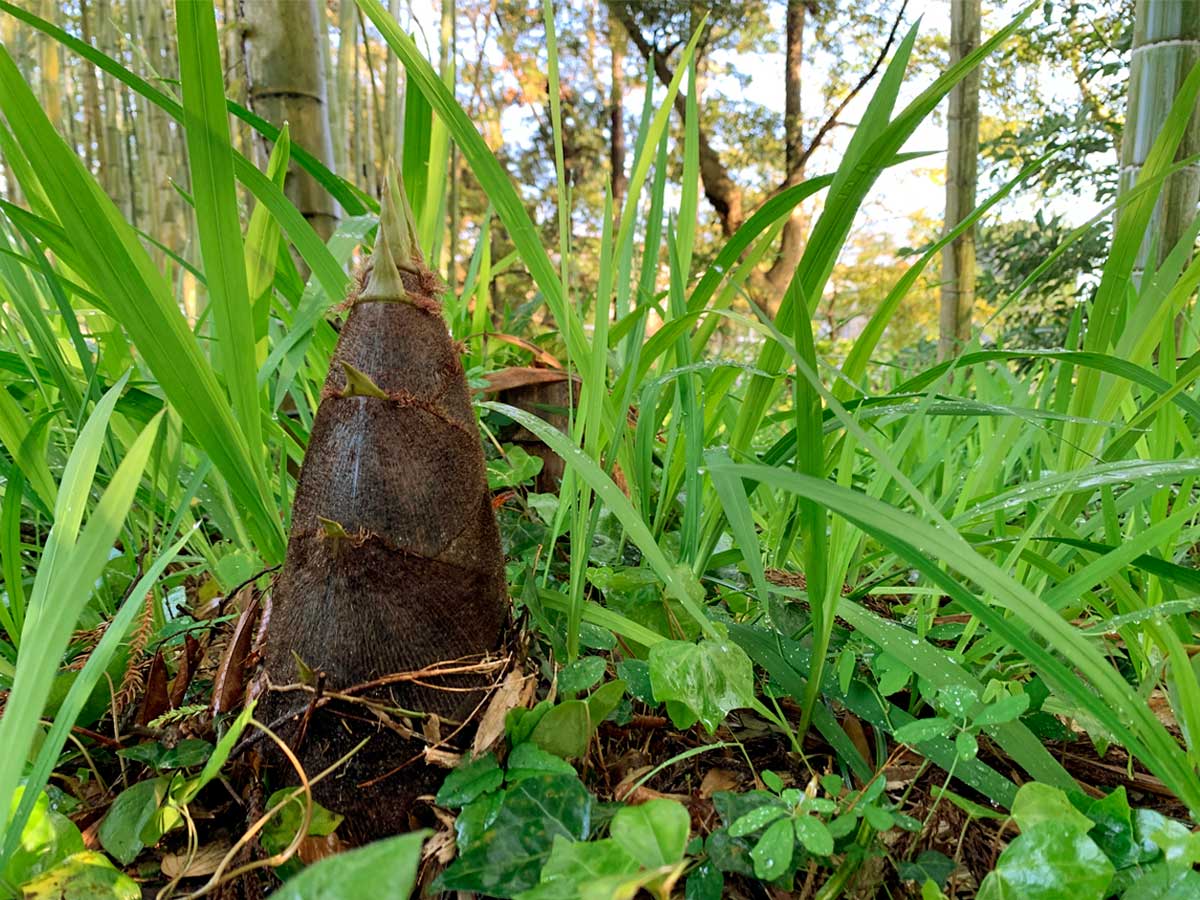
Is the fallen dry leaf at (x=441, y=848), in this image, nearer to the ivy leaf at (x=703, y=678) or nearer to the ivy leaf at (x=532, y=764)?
the ivy leaf at (x=532, y=764)

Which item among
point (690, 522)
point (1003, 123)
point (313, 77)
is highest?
point (1003, 123)

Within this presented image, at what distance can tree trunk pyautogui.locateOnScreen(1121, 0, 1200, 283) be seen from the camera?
1.37 meters

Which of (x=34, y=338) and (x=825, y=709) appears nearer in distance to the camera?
(x=825, y=709)

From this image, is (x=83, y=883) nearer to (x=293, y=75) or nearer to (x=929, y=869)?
(x=929, y=869)

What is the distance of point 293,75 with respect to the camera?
1565 millimetres

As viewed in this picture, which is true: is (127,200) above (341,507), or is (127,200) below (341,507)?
above

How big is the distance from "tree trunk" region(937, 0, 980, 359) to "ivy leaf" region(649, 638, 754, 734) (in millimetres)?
3327

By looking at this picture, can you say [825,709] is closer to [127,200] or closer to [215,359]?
[215,359]

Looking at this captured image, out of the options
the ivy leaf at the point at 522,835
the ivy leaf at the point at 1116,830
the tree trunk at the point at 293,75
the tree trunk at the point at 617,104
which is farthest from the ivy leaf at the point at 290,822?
the tree trunk at the point at 617,104

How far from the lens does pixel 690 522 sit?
70 centimetres

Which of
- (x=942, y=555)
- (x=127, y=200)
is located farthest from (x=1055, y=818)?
(x=127, y=200)

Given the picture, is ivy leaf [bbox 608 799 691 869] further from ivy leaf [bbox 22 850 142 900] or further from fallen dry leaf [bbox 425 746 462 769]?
ivy leaf [bbox 22 850 142 900]

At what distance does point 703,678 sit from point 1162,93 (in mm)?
1674

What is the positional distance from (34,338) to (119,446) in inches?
7.0
